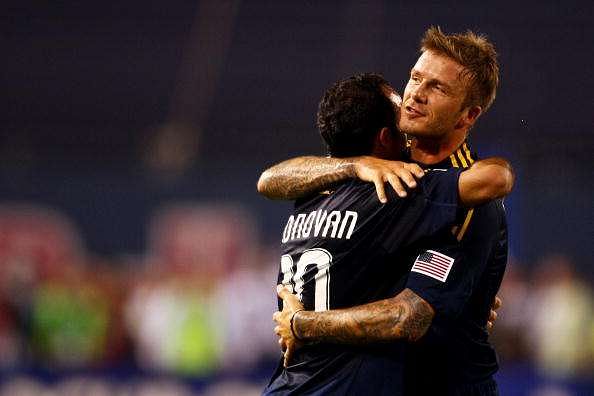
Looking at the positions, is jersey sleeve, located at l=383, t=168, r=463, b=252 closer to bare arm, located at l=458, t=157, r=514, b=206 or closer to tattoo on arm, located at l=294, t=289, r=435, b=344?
bare arm, located at l=458, t=157, r=514, b=206

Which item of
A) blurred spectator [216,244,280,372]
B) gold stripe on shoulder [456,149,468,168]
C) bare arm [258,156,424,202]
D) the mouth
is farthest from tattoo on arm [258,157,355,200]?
blurred spectator [216,244,280,372]

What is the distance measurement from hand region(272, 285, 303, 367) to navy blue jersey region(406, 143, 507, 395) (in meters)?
0.42

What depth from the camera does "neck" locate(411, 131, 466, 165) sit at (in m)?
4.04

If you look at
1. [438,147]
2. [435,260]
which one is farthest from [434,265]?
[438,147]

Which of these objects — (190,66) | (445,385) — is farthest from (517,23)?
(445,385)

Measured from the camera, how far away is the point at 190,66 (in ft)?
49.1

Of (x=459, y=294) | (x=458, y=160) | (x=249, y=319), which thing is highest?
(x=458, y=160)

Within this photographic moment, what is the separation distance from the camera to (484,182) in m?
3.60

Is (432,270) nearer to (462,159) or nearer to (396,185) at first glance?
(396,185)

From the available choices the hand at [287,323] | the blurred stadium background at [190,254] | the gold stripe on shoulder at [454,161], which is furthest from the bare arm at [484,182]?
the blurred stadium background at [190,254]

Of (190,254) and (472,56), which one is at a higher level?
(472,56)

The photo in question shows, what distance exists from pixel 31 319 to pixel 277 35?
6.60 m

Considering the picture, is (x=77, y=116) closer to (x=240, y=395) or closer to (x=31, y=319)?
(x=31, y=319)

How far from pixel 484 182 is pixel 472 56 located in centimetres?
56
